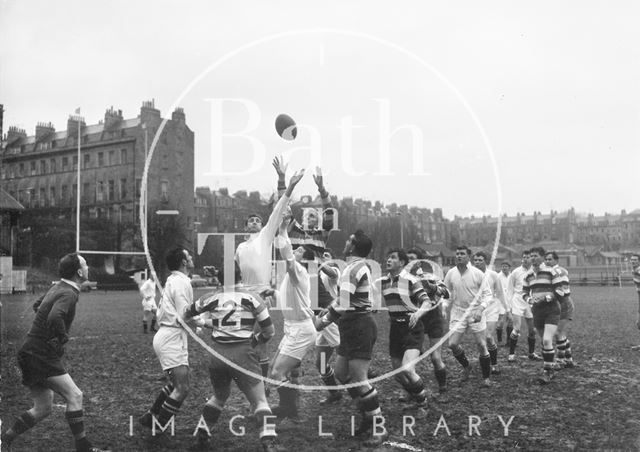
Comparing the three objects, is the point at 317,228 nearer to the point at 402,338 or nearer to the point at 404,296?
the point at 404,296

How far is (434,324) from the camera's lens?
30.6 ft

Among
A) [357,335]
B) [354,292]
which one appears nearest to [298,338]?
[357,335]

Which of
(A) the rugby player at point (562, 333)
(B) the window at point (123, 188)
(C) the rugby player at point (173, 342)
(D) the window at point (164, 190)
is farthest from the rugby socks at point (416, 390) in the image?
(B) the window at point (123, 188)

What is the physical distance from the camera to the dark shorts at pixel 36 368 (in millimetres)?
5734

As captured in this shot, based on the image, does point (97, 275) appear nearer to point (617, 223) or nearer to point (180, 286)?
point (180, 286)

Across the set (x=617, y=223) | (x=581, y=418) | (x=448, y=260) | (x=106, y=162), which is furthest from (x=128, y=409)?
(x=617, y=223)

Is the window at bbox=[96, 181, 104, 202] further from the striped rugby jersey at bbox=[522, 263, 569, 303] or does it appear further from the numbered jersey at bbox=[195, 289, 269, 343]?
the numbered jersey at bbox=[195, 289, 269, 343]

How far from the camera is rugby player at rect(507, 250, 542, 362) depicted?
11.8 m

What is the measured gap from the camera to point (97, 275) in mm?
43375

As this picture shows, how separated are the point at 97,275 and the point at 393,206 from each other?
34.0 meters

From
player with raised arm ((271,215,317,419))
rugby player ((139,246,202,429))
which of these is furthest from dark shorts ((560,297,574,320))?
rugby player ((139,246,202,429))

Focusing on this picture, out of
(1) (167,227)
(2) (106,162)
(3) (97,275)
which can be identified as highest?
(2) (106,162)

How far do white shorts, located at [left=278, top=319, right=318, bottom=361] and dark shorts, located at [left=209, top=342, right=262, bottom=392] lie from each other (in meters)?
1.20

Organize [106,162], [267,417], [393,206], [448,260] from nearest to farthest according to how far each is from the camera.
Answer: [267,417] < [106,162] < [393,206] < [448,260]
